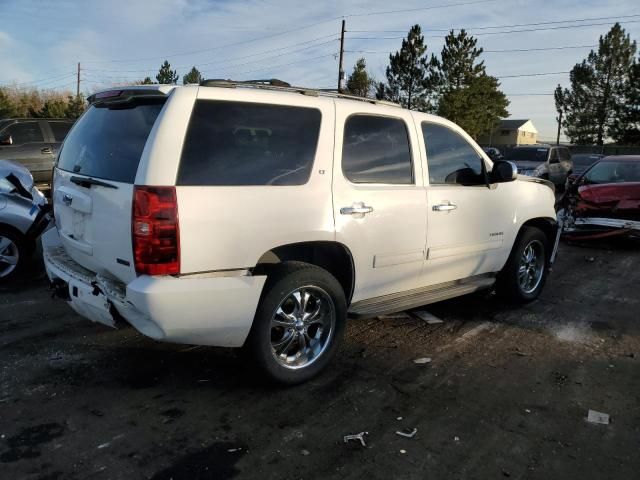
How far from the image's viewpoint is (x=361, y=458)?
9.40 feet

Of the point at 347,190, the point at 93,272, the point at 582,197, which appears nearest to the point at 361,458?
the point at 347,190

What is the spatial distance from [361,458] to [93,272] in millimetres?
2052

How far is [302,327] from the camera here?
145 inches

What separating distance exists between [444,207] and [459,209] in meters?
0.21

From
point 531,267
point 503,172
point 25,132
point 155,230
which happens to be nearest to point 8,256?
point 155,230

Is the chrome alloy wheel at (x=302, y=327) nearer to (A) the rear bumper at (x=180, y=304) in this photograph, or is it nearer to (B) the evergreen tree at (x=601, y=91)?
(A) the rear bumper at (x=180, y=304)

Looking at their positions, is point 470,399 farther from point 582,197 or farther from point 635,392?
point 582,197

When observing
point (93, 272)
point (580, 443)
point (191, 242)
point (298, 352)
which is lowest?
point (580, 443)

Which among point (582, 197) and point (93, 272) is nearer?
point (93, 272)

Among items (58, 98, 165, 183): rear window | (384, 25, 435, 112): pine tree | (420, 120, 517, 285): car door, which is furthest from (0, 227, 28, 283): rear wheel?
(384, 25, 435, 112): pine tree

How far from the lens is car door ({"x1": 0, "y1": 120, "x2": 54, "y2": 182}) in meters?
11.3

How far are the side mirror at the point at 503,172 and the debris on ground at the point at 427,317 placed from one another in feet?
4.53

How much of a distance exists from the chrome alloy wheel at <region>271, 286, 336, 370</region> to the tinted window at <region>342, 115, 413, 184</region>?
2.86ft

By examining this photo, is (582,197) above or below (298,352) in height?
above
